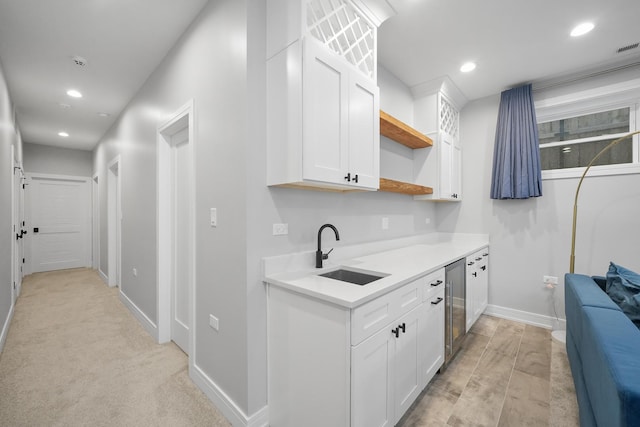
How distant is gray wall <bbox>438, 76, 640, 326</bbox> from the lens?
2.74 metres

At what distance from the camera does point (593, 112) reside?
9.73ft

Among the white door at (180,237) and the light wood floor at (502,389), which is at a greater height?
the white door at (180,237)

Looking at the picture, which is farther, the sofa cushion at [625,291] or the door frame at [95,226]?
the door frame at [95,226]

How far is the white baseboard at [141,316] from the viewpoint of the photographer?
2.70 metres

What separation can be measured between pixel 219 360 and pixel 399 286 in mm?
1275

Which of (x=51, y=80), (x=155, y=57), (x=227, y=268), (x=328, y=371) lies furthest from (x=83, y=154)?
(x=328, y=371)

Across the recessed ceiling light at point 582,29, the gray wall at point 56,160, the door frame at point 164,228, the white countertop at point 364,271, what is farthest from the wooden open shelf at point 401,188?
the gray wall at point 56,160

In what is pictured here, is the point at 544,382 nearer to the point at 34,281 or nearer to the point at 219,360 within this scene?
the point at 219,360

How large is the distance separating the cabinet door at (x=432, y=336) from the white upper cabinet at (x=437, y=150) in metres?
1.51

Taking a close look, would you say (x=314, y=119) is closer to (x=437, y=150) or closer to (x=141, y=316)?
(x=437, y=150)

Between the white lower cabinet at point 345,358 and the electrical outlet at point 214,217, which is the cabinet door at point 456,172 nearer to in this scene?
the white lower cabinet at point 345,358

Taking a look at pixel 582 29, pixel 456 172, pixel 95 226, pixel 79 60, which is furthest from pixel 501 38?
pixel 95 226

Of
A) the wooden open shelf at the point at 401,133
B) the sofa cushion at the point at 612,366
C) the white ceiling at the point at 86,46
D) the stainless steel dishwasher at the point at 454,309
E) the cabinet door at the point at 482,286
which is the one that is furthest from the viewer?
the cabinet door at the point at 482,286

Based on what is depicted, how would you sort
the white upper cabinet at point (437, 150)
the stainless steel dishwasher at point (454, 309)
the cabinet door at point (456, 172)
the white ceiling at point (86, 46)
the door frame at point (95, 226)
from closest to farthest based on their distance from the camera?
the white ceiling at point (86, 46) < the stainless steel dishwasher at point (454, 309) < the white upper cabinet at point (437, 150) < the cabinet door at point (456, 172) < the door frame at point (95, 226)
